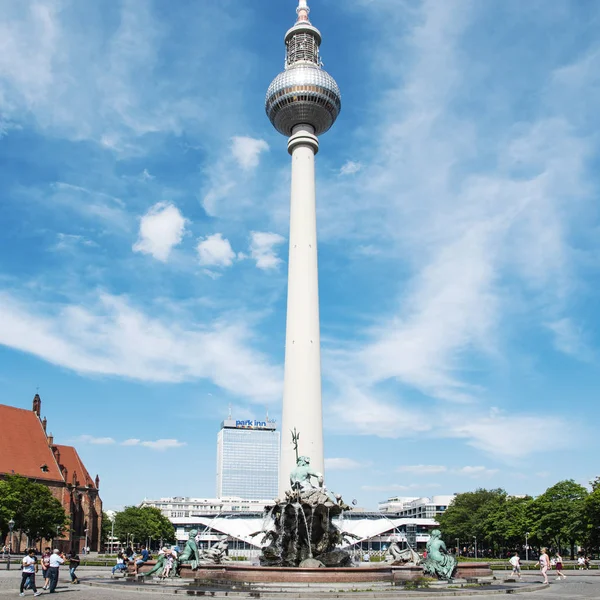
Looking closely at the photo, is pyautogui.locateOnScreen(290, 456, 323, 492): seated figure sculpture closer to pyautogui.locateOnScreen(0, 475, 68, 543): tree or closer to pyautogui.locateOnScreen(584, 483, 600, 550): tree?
pyautogui.locateOnScreen(584, 483, 600, 550): tree

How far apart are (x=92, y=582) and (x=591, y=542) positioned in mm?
58279

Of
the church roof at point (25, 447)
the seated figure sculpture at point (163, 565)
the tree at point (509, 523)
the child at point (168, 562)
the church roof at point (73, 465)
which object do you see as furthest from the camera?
the church roof at point (73, 465)

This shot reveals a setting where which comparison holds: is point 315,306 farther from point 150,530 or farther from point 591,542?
point 150,530

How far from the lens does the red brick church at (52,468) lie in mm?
97875

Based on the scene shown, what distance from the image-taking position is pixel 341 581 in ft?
84.6

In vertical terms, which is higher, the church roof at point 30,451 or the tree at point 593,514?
the church roof at point 30,451

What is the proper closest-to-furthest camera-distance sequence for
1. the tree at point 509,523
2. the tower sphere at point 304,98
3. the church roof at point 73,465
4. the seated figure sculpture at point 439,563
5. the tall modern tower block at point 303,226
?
the seated figure sculpture at point 439,563
the tall modern tower block at point 303,226
the tower sphere at point 304,98
the tree at point 509,523
the church roof at point 73,465

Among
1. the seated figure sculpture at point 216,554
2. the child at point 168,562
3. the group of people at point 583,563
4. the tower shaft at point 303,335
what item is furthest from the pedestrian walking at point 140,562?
the group of people at point 583,563

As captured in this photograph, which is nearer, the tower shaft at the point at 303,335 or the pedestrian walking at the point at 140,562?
the pedestrian walking at the point at 140,562

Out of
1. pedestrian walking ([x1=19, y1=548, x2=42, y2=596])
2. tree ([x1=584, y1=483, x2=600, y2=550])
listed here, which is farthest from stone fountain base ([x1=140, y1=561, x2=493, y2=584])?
tree ([x1=584, y1=483, x2=600, y2=550])

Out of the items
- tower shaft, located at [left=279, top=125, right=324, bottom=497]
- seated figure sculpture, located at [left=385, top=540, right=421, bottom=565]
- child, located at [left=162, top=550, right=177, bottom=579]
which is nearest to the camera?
child, located at [left=162, top=550, right=177, bottom=579]

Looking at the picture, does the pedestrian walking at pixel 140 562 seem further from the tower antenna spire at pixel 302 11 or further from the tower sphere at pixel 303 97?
the tower antenna spire at pixel 302 11

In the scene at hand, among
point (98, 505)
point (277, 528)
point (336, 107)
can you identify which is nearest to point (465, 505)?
point (98, 505)

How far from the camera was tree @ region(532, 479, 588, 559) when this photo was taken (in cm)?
7788
